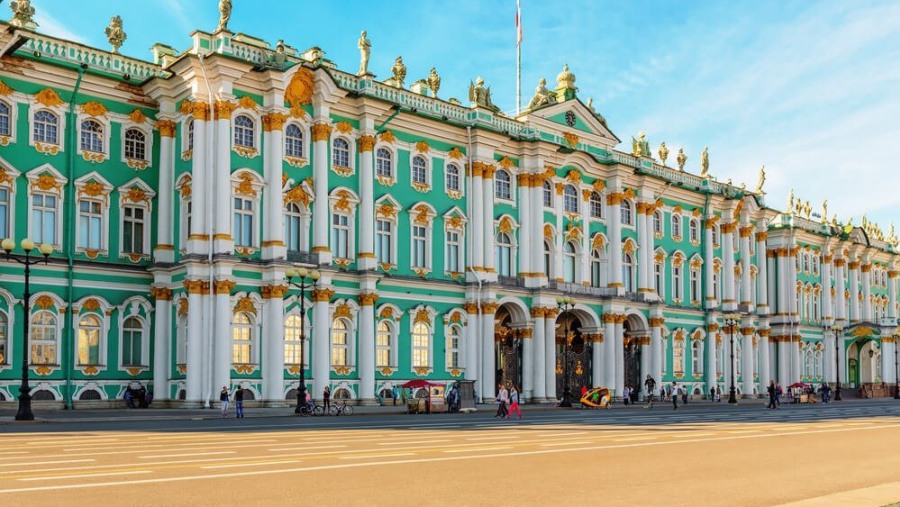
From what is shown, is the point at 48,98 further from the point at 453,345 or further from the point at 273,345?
the point at 453,345

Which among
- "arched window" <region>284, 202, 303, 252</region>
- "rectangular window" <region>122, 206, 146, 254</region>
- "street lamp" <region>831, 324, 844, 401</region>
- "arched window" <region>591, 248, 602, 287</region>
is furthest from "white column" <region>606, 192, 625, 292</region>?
"rectangular window" <region>122, 206, 146, 254</region>

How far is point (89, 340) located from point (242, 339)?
22.0ft

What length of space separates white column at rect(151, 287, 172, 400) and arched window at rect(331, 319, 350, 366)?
26.4 feet

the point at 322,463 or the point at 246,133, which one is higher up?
the point at 246,133

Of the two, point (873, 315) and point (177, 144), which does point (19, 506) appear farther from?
point (873, 315)

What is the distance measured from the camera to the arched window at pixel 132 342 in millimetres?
47022

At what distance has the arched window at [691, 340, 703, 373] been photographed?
246 feet

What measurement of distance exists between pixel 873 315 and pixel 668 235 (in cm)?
4091

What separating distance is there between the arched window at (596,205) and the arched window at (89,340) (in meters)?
33.7

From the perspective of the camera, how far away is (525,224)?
61469 mm

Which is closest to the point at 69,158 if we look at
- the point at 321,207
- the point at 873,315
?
the point at 321,207

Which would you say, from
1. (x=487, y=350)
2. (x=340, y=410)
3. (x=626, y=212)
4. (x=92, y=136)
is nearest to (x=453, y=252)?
(x=487, y=350)

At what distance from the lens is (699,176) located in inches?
3039

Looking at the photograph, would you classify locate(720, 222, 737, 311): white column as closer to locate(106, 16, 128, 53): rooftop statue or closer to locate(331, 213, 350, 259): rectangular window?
locate(331, 213, 350, 259): rectangular window
